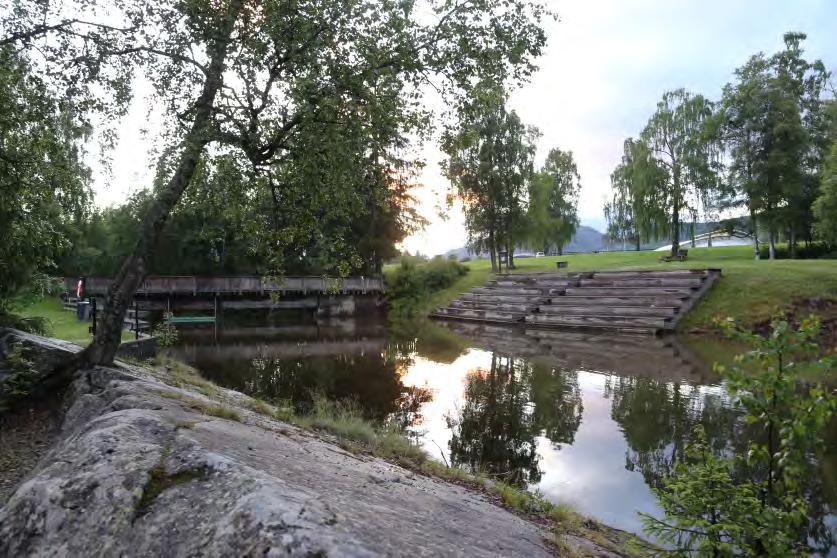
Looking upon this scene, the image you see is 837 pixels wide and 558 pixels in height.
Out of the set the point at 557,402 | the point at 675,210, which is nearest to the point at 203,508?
the point at 557,402

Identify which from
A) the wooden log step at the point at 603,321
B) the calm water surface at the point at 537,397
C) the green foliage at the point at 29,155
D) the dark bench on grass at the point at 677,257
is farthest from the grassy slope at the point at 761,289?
the green foliage at the point at 29,155

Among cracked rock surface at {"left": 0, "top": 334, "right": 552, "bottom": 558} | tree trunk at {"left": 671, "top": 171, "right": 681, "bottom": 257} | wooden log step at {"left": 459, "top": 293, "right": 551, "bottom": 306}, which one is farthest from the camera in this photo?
tree trunk at {"left": 671, "top": 171, "right": 681, "bottom": 257}

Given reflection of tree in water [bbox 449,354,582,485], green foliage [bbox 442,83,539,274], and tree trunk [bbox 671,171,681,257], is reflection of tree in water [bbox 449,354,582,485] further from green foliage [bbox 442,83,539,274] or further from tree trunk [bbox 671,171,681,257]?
tree trunk [bbox 671,171,681,257]

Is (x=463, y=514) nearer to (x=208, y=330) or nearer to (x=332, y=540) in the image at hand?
(x=332, y=540)

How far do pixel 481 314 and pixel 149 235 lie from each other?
25932mm

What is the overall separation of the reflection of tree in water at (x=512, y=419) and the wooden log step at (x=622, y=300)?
38.5 ft

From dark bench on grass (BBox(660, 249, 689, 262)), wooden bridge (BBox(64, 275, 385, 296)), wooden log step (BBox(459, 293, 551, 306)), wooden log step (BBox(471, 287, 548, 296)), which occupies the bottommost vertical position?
wooden log step (BBox(459, 293, 551, 306))

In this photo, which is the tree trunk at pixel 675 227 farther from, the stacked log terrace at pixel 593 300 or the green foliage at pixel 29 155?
the green foliage at pixel 29 155

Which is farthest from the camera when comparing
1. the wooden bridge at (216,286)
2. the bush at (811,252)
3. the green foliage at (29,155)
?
the bush at (811,252)

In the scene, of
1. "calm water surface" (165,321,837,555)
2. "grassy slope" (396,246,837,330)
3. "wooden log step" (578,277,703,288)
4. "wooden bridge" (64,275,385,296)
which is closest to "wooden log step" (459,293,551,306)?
"wooden log step" (578,277,703,288)

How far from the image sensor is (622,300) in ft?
85.9

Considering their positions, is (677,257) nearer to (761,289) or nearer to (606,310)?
(761,289)

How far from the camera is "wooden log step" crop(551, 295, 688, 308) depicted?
24250 mm

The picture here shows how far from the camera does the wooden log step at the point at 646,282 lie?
25172mm
